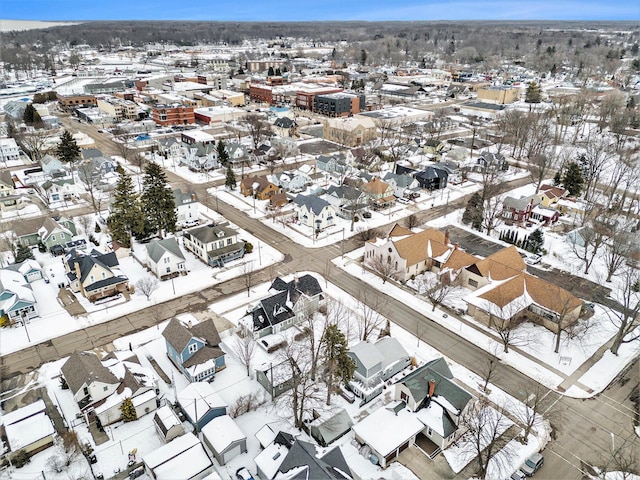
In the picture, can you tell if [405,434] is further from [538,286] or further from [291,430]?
[538,286]

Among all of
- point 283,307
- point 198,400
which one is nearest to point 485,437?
point 283,307

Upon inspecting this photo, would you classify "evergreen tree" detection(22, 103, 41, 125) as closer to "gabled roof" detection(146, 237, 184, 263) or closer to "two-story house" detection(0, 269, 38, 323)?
"two-story house" detection(0, 269, 38, 323)

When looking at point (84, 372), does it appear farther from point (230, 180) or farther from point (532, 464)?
point (230, 180)

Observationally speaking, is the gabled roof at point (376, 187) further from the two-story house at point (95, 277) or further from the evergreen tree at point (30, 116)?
the evergreen tree at point (30, 116)

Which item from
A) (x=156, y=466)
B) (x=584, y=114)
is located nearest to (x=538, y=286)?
(x=156, y=466)

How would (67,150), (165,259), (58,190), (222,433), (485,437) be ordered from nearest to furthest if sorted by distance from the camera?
1. (222,433)
2. (485,437)
3. (165,259)
4. (58,190)
5. (67,150)
